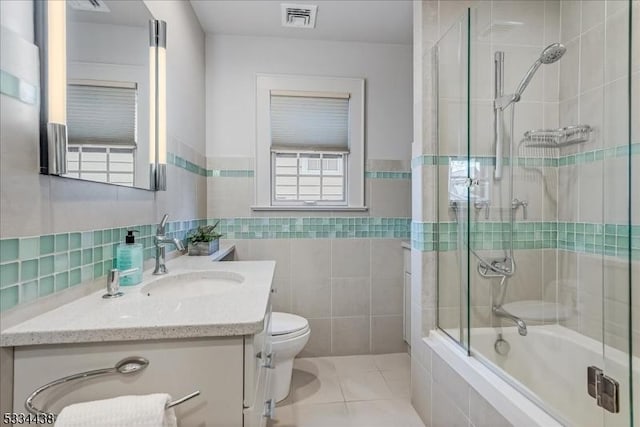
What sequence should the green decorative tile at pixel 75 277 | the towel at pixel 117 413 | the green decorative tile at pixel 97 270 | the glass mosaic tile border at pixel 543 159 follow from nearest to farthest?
the towel at pixel 117 413 < the green decorative tile at pixel 75 277 < the green decorative tile at pixel 97 270 < the glass mosaic tile border at pixel 543 159

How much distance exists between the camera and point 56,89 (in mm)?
875

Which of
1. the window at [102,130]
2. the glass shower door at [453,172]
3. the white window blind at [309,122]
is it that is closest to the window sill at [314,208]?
the white window blind at [309,122]

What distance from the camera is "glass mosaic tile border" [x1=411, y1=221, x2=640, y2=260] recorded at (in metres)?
1.73

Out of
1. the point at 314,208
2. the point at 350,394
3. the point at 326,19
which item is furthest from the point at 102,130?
the point at 350,394

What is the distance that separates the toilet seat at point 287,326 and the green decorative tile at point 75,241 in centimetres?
108

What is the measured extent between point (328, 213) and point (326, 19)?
1.43 metres

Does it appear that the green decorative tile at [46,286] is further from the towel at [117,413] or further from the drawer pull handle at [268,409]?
the drawer pull handle at [268,409]

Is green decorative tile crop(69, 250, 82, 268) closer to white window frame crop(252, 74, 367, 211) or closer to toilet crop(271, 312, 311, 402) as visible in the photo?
toilet crop(271, 312, 311, 402)

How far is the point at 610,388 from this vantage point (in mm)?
1169

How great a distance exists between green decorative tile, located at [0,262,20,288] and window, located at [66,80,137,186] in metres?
0.30

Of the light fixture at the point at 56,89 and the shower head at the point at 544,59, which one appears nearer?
the light fixture at the point at 56,89

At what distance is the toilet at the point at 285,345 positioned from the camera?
5.90ft

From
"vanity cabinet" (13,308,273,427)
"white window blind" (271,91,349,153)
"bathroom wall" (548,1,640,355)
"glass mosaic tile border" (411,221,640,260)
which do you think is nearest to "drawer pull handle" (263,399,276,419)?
"vanity cabinet" (13,308,273,427)

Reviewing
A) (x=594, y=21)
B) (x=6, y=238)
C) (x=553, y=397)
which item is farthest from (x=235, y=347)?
(x=594, y=21)
